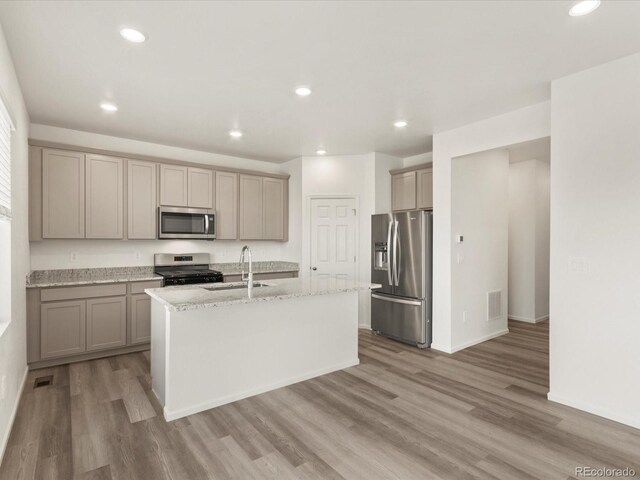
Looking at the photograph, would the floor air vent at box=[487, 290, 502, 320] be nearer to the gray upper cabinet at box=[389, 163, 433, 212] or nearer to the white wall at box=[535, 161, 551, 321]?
the white wall at box=[535, 161, 551, 321]

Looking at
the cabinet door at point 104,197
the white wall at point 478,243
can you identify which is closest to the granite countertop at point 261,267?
the cabinet door at point 104,197

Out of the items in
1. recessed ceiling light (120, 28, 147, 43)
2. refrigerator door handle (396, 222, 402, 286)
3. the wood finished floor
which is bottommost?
the wood finished floor

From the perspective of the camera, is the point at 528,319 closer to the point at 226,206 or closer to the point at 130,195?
the point at 226,206

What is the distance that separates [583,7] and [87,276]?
5.26 metres

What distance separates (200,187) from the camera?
5055 mm

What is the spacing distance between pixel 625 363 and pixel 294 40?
3.28 meters

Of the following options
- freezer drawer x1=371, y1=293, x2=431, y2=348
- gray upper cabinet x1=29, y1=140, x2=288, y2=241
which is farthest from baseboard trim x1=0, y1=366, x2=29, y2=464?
freezer drawer x1=371, y1=293, x2=431, y2=348

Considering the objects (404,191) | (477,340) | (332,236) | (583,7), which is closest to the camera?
(583,7)

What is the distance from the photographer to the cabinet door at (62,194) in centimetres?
398

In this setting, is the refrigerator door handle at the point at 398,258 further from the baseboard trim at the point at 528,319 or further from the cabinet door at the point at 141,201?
the cabinet door at the point at 141,201

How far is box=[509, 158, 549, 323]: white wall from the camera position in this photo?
584cm

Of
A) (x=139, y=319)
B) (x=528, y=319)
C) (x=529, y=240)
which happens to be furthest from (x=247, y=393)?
(x=529, y=240)

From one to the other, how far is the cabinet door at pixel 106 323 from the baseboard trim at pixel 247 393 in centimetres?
181

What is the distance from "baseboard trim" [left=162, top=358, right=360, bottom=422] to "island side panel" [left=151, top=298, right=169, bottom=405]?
0.61 feet
